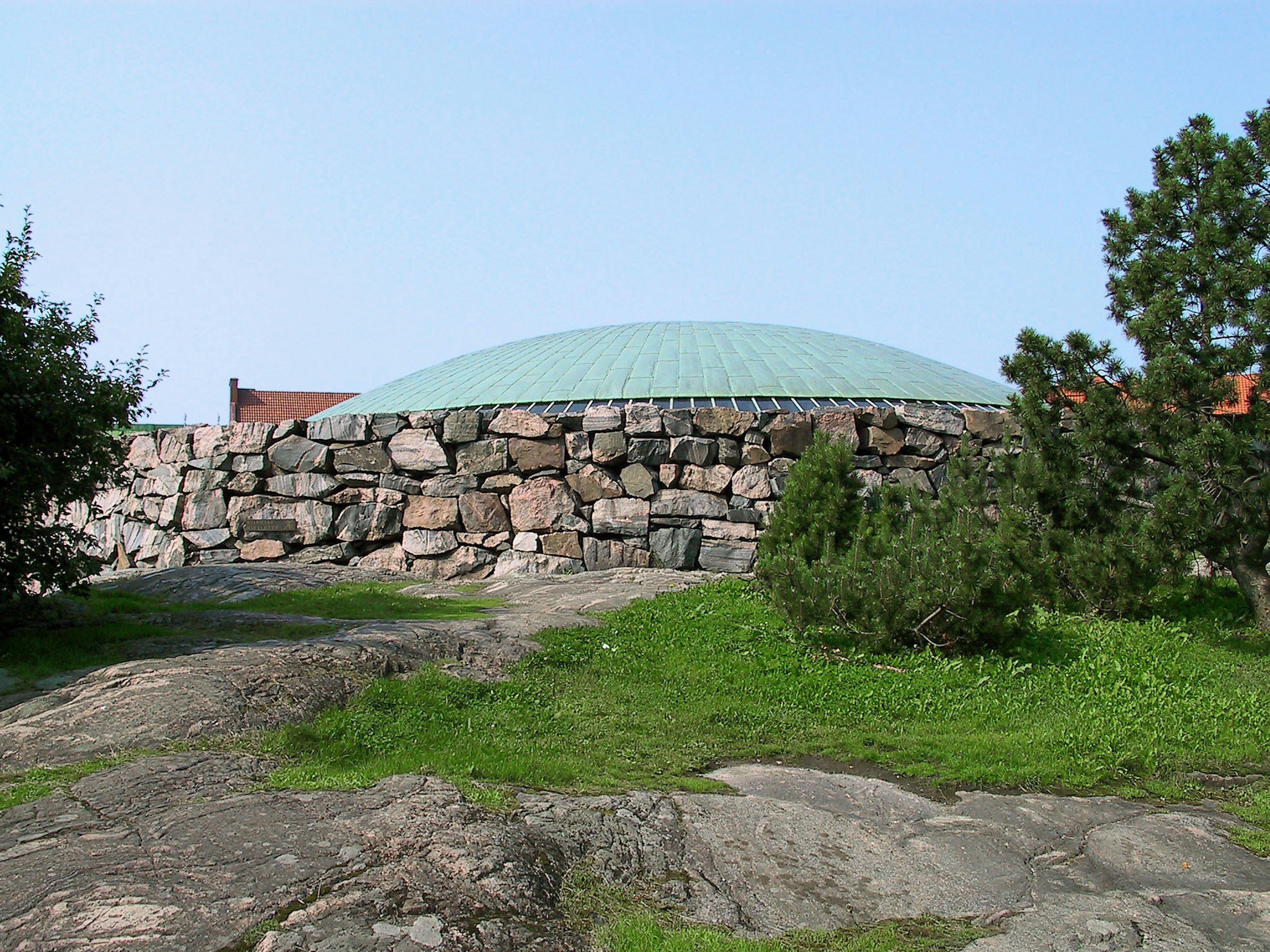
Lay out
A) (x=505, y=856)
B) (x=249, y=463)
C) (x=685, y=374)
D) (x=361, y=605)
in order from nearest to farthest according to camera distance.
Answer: (x=505, y=856) < (x=361, y=605) < (x=249, y=463) < (x=685, y=374)

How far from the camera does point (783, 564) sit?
8.00 m

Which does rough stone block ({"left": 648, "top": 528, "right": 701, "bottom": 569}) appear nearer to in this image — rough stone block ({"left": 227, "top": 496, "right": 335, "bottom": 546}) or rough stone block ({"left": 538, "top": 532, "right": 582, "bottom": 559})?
rough stone block ({"left": 538, "top": 532, "right": 582, "bottom": 559})

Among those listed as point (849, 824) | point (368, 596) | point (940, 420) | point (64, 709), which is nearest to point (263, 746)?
→ point (64, 709)

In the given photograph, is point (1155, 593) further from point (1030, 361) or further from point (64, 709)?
point (64, 709)

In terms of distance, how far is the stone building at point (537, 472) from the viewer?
11422 millimetres

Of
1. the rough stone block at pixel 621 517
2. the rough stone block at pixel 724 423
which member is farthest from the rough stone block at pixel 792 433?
the rough stone block at pixel 621 517

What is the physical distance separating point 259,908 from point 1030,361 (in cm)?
802

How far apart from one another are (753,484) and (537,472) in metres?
2.57

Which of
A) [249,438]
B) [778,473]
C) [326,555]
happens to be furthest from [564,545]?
[249,438]

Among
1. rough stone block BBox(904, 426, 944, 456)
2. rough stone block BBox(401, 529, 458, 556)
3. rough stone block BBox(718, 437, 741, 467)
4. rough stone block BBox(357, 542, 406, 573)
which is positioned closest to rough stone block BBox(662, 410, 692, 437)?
rough stone block BBox(718, 437, 741, 467)

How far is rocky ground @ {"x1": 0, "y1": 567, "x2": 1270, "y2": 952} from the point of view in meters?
3.22

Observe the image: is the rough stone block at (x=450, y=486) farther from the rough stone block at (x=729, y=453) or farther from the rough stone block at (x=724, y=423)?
the rough stone block at (x=729, y=453)

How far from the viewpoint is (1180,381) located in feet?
27.7

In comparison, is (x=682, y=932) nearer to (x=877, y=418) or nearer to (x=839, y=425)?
(x=839, y=425)
